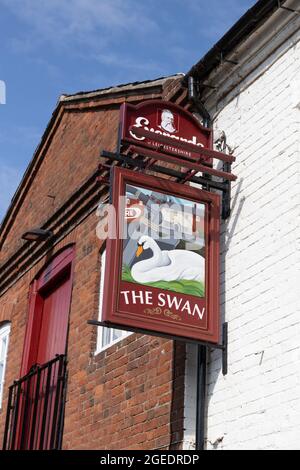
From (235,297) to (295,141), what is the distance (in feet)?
5.00

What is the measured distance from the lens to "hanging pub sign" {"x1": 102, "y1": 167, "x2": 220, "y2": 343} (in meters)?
7.12

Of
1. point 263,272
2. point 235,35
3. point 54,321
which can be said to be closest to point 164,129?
point 235,35

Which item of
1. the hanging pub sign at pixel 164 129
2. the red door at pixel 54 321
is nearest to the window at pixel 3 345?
the red door at pixel 54 321

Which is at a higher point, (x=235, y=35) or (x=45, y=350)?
(x=235, y=35)

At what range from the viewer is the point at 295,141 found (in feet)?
24.5

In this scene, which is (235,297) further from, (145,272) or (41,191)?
(41,191)

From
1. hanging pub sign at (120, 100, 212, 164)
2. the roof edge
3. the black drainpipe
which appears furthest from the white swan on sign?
the roof edge

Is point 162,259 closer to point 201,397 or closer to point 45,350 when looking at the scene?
point 201,397

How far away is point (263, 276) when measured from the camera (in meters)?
7.34

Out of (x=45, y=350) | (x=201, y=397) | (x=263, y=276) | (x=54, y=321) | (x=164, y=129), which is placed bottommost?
(x=201, y=397)

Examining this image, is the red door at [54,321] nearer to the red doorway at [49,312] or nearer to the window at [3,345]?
the red doorway at [49,312]

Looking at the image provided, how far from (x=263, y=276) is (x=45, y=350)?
16.8 feet

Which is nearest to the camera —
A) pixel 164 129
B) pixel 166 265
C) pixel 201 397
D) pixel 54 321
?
pixel 166 265

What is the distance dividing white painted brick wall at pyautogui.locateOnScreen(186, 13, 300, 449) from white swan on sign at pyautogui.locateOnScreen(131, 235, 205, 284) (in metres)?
0.41
